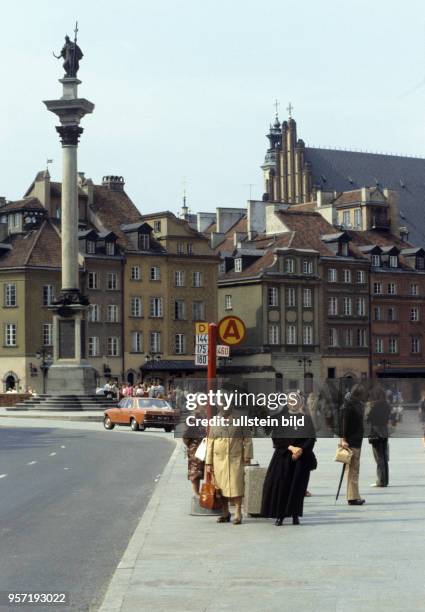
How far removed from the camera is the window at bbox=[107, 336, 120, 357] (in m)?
108

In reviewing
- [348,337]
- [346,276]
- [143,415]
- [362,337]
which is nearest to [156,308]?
[348,337]

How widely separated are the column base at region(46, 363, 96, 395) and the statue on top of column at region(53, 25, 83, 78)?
1635 centimetres

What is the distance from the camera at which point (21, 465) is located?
34625 mm

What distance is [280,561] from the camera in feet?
49.0

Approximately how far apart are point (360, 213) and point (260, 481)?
10914 cm

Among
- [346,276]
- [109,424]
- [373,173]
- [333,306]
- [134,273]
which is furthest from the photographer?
[373,173]

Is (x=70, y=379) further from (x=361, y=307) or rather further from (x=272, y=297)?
(x=361, y=307)

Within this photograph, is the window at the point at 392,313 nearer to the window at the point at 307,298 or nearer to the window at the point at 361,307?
the window at the point at 361,307

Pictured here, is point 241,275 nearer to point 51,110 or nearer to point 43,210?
point 43,210

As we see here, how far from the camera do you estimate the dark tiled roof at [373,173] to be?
13888 centimetres

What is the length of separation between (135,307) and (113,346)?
12.3 feet

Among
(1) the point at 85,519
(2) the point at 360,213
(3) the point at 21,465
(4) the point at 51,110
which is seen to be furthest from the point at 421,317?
(1) the point at 85,519

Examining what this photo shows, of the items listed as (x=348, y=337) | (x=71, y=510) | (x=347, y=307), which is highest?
(x=347, y=307)

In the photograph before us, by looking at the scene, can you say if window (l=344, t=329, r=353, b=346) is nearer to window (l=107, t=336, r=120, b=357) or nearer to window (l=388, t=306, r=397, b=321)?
window (l=388, t=306, r=397, b=321)
